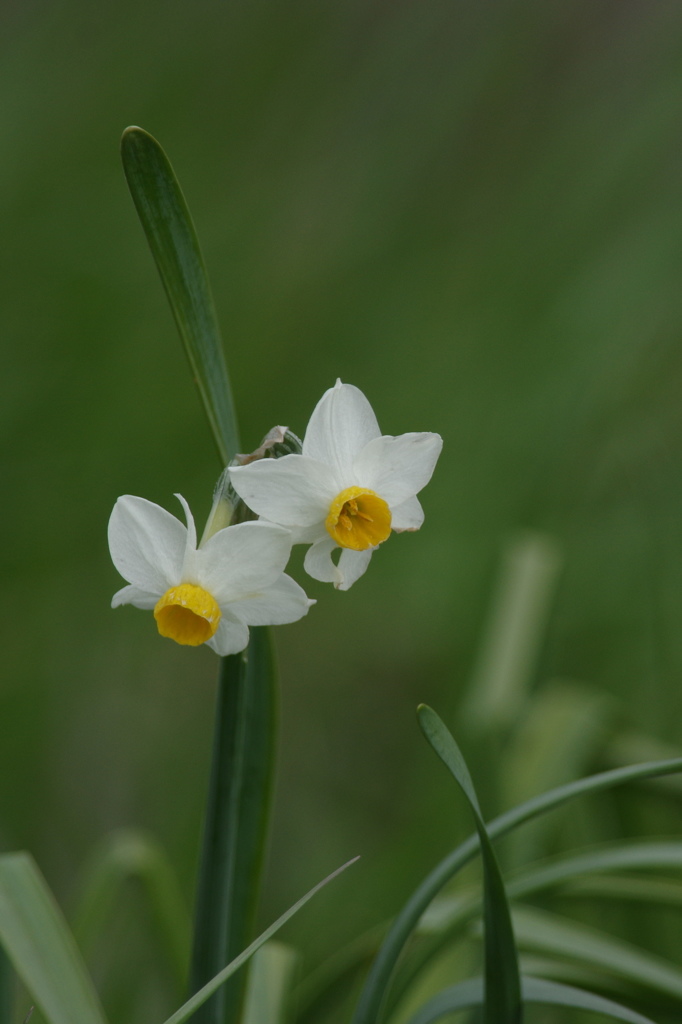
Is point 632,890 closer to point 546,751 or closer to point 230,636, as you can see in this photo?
point 546,751

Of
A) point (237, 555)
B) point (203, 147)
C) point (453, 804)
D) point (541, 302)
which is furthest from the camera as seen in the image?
point (541, 302)

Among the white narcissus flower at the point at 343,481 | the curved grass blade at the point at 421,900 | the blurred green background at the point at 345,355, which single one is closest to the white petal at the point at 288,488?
the white narcissus flower at the point at 343,481

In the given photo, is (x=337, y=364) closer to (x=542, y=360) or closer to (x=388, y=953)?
(x=542, y=360)

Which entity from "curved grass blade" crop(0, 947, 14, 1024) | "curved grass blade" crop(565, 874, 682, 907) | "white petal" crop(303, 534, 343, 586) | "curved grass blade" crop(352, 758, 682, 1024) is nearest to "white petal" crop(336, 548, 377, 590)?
"white petal" crop(303, 534, 343, 586)

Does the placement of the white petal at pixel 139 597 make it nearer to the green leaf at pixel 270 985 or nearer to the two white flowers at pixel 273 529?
the two white flowers at pixel 273 529

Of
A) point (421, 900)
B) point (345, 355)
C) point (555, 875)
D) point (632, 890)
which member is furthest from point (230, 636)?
point (345, 355)

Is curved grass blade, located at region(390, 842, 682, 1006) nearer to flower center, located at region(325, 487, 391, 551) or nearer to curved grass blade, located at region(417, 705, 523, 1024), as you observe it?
curved grass blade, located at region(417, 705, 523, 1024)

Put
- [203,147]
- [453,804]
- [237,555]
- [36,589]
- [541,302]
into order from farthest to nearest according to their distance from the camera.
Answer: [541,302] < [203,147] < [36,589] < [453,804] < [237,555]

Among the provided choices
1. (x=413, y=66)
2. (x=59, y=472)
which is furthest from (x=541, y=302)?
(x=59, y=472)
